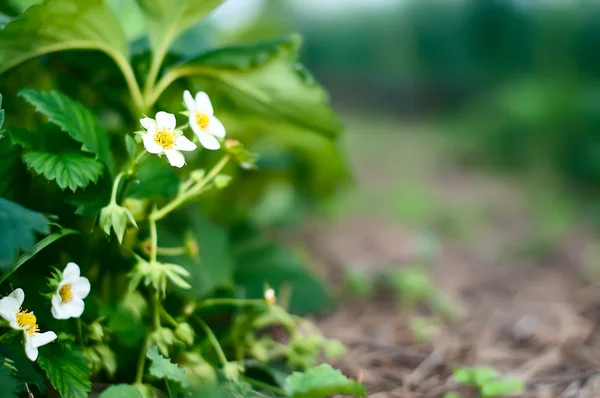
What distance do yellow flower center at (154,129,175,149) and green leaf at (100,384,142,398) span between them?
390 millimetres

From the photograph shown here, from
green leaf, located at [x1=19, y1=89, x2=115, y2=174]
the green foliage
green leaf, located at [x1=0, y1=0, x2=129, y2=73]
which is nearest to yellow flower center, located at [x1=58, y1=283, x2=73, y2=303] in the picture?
green leaf, located at [x1=19, y1=89, x2=115, y2=174]

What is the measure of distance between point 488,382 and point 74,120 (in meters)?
0.93

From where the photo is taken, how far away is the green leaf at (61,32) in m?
0.99

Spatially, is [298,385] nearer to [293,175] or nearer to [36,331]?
[36,331]

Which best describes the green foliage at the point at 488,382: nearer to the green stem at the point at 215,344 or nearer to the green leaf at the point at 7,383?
the green stem at the point at 215,344

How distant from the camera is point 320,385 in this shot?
33.7 inches

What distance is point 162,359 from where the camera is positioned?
857 millimetres

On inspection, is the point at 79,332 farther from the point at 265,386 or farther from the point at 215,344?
the point at 265,386

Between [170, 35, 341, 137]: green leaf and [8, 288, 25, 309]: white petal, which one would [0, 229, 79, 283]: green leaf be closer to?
[8, 288, 25, 309]: white petal

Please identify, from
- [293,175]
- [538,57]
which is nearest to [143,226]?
[293,175]

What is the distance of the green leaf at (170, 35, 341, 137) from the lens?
1.15 m

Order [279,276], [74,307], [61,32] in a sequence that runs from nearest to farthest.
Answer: [74,307], [61,32], [279,276]

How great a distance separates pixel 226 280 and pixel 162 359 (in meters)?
0.40

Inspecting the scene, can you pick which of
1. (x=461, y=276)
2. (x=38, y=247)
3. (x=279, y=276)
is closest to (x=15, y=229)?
(x=38, y=247)
